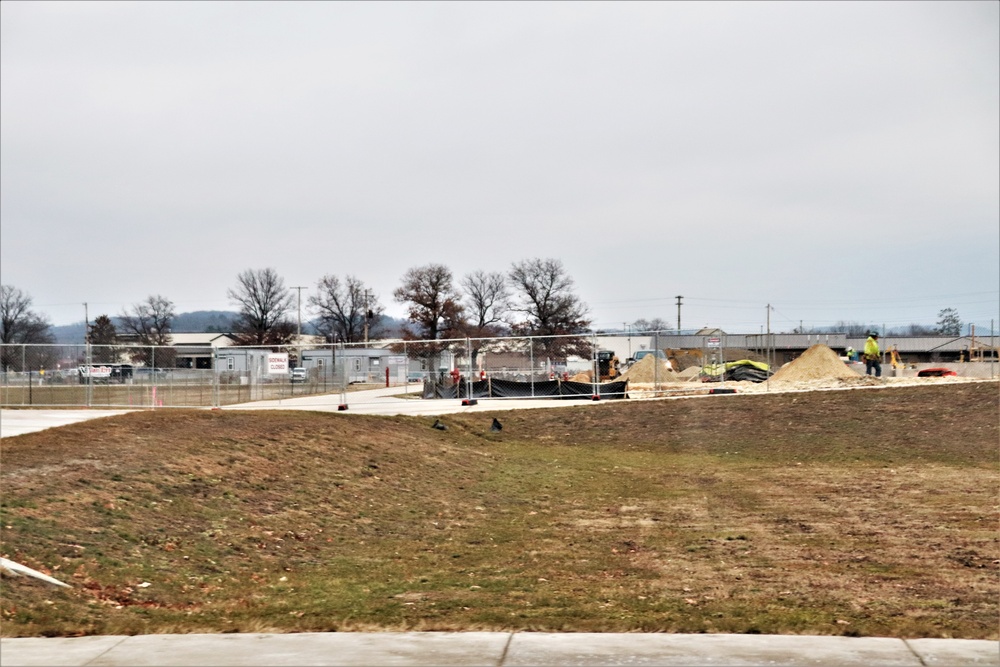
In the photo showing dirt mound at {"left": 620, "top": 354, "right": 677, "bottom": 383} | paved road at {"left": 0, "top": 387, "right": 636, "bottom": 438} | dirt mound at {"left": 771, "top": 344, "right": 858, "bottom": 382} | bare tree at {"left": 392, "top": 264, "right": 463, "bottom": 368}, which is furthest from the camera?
bare tree at {"left": 392, "top": 264, "right": 463, "bottom": 368}

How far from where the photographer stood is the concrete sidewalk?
265 inches

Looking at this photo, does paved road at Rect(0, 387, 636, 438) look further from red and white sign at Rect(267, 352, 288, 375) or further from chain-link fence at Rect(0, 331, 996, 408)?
red and white sign at Rect(267, 352, 288, 375)

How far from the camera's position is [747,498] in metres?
18.7

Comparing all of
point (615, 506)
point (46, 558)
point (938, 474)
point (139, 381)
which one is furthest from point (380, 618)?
point (139, 381)

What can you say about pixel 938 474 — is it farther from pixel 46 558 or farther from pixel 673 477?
pixel 46 558

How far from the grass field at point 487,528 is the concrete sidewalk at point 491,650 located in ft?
1.65

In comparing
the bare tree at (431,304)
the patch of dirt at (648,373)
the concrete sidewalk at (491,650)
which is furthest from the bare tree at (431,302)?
the concrete sidewalk at (491,650)

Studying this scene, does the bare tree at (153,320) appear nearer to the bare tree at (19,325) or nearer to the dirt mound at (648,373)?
the bare tree at (19,325)

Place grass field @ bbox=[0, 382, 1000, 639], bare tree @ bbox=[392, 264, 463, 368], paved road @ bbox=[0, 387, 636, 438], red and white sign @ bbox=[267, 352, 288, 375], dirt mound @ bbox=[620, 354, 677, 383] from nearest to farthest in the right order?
Result: grass field @ bbox=[0, 382, 1000, 639], paved road @ bbox=[0, 387, 636, 438], red and white sign @ bbox=[267, 352, 288, 375], dirt mound @ bbox=[620, 354, 677, 383], bare tree @ bbox=[392, 264, 463, 368]

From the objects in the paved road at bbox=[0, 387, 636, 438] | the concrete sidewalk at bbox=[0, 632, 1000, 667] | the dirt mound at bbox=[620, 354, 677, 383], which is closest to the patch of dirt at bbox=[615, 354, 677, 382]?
the dirt mound at bbox=[620, 354, 677, 383]

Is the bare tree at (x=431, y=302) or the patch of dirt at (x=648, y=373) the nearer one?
the patch of dirt at (x=648, y=373)

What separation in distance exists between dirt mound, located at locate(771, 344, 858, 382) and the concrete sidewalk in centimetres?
3145

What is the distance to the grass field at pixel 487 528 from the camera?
29.6 ft

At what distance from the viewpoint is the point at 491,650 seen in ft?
23.1
